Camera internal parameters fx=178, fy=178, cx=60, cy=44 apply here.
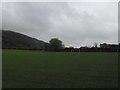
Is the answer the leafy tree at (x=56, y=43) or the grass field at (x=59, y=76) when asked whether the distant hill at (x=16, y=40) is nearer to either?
the leafy tree at (x=56, y=43)

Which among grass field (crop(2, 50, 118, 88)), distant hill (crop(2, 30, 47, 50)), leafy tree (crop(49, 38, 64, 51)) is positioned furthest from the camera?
distant hill (crop(2, 30, 47, 50))

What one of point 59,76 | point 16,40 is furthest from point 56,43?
point 59,76

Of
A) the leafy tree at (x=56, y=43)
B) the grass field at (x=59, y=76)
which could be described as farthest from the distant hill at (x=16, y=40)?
the grass field at (x=59, y=76)

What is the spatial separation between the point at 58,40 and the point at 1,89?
92537 millimetres

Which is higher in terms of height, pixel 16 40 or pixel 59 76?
pixel 16 40

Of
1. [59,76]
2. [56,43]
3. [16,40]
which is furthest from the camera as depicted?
[16,40]

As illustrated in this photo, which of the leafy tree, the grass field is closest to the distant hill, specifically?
the leafy tree

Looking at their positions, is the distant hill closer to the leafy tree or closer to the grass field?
the leafy tree

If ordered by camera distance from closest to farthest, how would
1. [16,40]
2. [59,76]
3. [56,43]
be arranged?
[59,76] → [56,43] → [16,40]

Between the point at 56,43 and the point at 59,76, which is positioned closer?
the point at 59,76

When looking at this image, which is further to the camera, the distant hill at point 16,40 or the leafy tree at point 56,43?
the distant hill at point 16,40

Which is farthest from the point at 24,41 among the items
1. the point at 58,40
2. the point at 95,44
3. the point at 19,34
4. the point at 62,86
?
the point at 62,86

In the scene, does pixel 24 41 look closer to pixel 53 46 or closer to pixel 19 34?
pixel 19 34

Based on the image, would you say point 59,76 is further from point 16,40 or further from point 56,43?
point 16,40
